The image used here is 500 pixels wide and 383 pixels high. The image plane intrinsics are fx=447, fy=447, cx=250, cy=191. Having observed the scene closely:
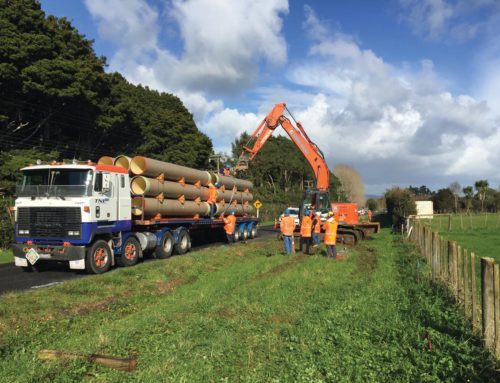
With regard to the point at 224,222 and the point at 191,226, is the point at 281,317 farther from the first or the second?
the point at 224,222

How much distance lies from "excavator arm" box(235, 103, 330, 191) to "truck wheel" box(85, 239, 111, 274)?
1454cm

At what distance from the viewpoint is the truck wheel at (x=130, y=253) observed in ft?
48.0

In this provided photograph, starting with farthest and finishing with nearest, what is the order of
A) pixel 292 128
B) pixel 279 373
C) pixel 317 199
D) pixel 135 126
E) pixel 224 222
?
pixel 135 126 < pixel 292 128 < pixel 317 199 < pixel 224 222 < pixel 279 373

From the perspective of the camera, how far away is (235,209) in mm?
24516

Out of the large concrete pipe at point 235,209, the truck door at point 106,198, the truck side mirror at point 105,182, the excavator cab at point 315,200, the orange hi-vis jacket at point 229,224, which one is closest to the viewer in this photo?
the truck door at point 106,198

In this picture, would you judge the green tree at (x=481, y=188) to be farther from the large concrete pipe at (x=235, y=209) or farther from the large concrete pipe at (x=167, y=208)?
the large concrete pipe at (x=167, y=208)

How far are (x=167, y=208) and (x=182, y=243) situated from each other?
2061 mm

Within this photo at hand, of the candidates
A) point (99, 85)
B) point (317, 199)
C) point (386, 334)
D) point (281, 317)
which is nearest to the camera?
point (386, 334)

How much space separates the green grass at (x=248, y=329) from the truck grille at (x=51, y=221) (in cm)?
204

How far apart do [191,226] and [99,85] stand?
20.4 meters

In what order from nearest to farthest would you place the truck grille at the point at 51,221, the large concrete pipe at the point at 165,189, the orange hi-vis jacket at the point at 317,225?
the truck grille at the point at 51,221
the large concrete pipe at the point at 165,189
the orange hi-vis jacket at the point at 317,225

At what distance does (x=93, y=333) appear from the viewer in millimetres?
7105

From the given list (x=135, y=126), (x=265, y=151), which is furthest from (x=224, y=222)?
(x=265, y=151)

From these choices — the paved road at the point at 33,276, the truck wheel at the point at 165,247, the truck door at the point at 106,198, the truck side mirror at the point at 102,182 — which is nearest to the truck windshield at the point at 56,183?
the truck side mirror at the point at 102,182
